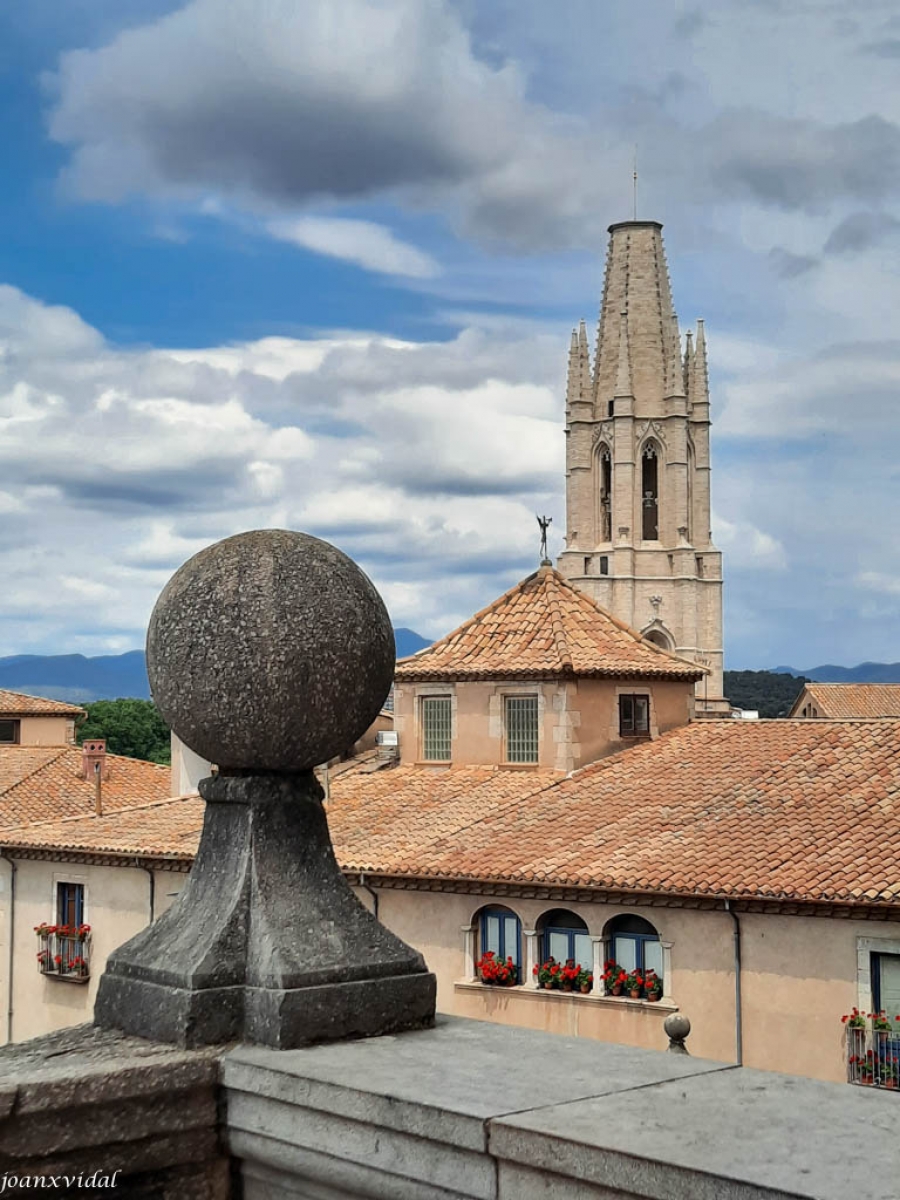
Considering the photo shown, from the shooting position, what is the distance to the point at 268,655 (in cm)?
499

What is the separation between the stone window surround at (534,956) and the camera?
21.3m

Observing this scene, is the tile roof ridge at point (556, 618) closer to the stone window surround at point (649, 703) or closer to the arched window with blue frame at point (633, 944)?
the stone window surround at point (649, 703)

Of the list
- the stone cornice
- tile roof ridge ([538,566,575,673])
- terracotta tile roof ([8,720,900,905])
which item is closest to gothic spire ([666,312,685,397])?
tile roof ridge ([538,566,575,673])

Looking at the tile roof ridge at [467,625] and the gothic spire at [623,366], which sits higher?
the gothic spire at [623,366]

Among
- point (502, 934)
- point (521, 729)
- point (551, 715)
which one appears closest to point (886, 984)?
point (502, 934)

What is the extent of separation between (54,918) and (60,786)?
13111 mm

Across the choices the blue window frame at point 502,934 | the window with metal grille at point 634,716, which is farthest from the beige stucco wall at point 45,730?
the blue window frame at point 502,934

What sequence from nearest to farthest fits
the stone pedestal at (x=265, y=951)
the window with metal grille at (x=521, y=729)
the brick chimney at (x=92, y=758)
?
the stone pedestal at (x=265, y=951) < the window with metal grille at (x=521, y=729) < the brick chimney at (x=92, y=758)

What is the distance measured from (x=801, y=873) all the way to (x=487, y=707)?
11.4 metres

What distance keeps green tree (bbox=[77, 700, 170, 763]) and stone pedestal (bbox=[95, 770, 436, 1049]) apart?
88711 millimetres

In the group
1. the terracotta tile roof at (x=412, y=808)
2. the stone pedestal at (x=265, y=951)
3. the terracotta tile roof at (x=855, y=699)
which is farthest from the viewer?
the terracotta tile roof at (x=855, y=699)

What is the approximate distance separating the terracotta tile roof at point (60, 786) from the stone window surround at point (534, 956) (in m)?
19.3

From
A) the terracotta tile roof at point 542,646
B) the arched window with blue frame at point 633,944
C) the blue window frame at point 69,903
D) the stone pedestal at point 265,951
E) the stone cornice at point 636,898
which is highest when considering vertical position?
the terracotta tile roof at point 542,646

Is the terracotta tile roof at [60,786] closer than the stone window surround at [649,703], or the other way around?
the stone window surround at [649,703]
